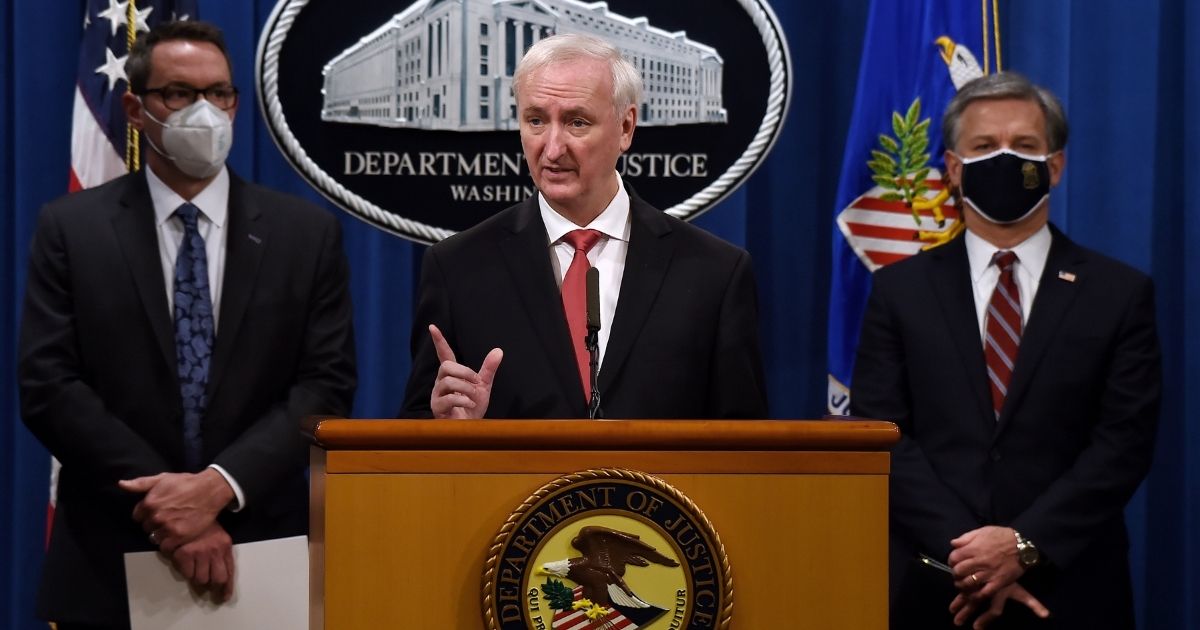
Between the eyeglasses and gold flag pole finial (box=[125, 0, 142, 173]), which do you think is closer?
the eyeglasses

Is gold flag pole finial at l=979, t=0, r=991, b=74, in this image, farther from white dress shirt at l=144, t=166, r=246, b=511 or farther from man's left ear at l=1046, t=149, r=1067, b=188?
white dress shirt at l=144, t=166, r=246, b=511

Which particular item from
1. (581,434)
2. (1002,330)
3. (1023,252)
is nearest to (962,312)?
(1002,330)

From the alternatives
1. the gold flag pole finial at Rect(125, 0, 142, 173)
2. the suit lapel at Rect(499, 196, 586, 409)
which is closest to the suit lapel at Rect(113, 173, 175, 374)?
the gold flag pole finial at Rect(125, 0, 142, 173)

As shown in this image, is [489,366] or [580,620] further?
[489,366]

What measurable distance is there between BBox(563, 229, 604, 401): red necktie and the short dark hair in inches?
46.5

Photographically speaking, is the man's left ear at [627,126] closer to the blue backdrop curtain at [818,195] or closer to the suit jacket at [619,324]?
the suit jacket at [619,324]

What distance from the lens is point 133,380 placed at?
2.84m

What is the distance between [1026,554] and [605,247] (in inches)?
45.0

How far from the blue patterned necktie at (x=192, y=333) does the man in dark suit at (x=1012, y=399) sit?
4.62ft

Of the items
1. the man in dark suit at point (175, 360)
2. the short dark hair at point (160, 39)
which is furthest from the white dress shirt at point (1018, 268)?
the short dark hair at point (160, 39)

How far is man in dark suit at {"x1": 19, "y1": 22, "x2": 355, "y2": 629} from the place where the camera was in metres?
2.78

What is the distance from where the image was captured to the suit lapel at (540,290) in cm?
223

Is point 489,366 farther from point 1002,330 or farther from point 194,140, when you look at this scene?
point 1002,330

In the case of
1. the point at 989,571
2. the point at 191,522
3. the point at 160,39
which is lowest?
the point at 989,571
